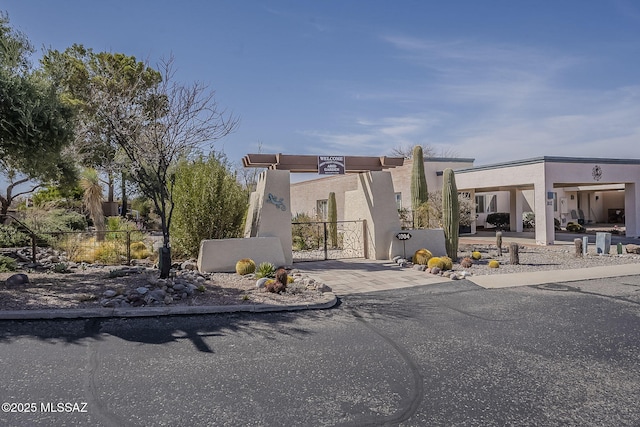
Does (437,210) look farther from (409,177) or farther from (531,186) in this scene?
(531,186)

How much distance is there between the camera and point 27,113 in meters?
7.33

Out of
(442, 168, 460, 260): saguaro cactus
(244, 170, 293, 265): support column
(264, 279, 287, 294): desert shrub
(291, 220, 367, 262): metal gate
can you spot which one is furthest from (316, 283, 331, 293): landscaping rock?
(442, 168, 460, 260): saguaro cactus

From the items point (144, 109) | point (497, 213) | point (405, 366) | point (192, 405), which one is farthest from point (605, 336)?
point (497, 213)

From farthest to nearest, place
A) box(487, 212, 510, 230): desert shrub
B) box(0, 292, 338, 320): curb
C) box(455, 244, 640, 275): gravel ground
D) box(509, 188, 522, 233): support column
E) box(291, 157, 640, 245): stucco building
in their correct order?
box(487, 212, 510, 230): desert shrub
box(509, 188, 522, 233): support column
box(291, 157, 640, 245): stucco building
box(455, 244, 640, 275): gravel ground
box(0, 292, 338, 320): curb

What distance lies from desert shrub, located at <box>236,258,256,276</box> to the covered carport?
43.9 feet

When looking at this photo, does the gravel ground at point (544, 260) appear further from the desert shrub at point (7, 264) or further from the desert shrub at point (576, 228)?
the desert shrub at point (7, 264)

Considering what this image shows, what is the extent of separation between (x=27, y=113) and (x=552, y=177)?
60.4 ft

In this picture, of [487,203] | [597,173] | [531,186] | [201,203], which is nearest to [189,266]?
[201,203]

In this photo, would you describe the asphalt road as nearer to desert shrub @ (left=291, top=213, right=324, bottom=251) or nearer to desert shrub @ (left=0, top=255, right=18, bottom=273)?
desert shrub @ (left=0, top=255, right=18, bottom=273)

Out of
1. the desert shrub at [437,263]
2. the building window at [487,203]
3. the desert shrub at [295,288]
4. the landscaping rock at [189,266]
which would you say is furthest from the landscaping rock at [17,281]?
the building window at [487,203]

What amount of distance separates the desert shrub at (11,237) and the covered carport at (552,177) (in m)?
20.0

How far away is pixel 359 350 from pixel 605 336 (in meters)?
3.31

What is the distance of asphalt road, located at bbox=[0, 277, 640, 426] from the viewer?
3426 mm

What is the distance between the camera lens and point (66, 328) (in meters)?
5.72
